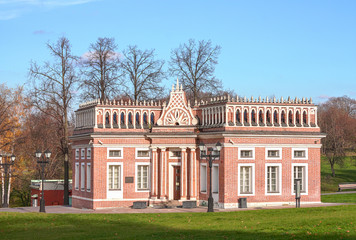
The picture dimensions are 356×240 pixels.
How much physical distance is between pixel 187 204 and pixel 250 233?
15.2 metres

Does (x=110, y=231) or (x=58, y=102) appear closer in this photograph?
(x=110, y=231)

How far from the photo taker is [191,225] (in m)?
25.5

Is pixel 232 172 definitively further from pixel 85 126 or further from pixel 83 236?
pixel 83 236

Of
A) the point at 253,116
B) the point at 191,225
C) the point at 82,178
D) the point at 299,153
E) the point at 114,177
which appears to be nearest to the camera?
the point at 191,225

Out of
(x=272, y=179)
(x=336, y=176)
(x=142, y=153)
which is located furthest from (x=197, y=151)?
(x=336, y=176)

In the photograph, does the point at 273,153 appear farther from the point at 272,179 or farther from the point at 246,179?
the point at 246,179

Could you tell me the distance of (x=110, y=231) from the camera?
24719mm

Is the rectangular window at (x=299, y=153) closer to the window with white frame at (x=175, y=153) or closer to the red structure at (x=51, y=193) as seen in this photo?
the window with white frame at (x=175, y=153)

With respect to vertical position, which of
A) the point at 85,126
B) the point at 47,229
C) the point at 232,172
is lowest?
the point at 47,229

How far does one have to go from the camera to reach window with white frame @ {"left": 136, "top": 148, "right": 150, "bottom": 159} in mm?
38531

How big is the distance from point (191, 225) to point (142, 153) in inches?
540

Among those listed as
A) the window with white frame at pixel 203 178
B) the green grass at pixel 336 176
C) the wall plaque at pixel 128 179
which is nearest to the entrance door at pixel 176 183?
the window with white frame at pixel 203 178

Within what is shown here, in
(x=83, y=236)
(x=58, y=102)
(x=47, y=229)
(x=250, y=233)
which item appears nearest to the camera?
(x=250, y=233)

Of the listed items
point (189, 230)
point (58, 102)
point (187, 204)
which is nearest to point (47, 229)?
point (189, 230)
